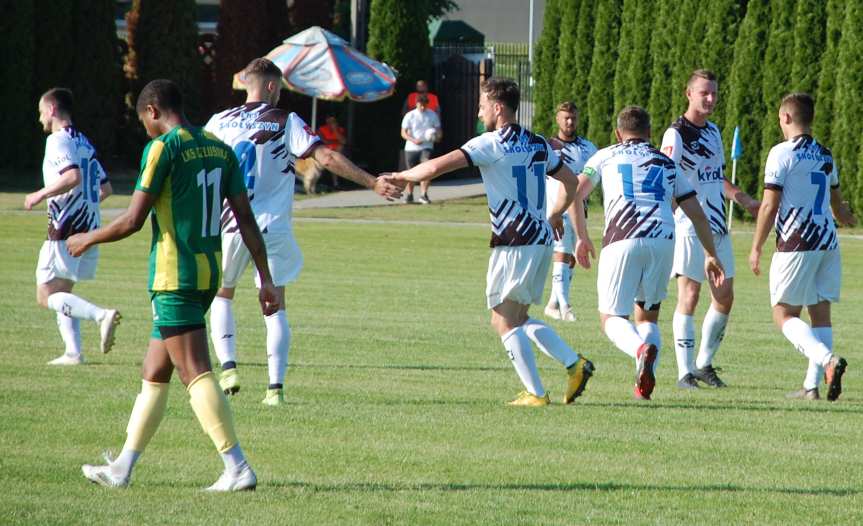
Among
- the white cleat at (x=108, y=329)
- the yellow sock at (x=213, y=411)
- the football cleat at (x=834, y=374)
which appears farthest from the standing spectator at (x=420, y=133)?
the yellow sock at (x=213, y=411)

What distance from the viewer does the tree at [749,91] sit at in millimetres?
28953

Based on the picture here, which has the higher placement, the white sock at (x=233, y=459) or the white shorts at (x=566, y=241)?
the white sock at (x=233, y=459)

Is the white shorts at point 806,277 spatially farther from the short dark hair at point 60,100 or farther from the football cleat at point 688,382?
the short dark hair at point 60,100

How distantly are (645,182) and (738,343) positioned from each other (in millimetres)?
4365

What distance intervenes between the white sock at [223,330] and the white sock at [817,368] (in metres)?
3.99

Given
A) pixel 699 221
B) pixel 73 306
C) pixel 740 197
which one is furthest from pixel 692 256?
pixel 73 306

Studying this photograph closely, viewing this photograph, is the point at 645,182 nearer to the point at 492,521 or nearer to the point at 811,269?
the point at 811,269

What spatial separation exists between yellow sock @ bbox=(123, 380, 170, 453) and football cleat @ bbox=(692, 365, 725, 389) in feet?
17.8

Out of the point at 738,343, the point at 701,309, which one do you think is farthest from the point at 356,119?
the point at 738,343

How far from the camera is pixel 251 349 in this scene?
1304cm

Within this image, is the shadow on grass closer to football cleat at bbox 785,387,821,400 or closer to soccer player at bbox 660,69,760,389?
football cleat at bbox 785,387,821,400

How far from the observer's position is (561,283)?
16281 mm

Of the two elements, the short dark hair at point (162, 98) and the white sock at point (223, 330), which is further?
the white sock at point (223, 330)

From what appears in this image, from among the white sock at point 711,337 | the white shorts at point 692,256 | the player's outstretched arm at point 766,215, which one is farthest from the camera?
the white sock at point 711,337
